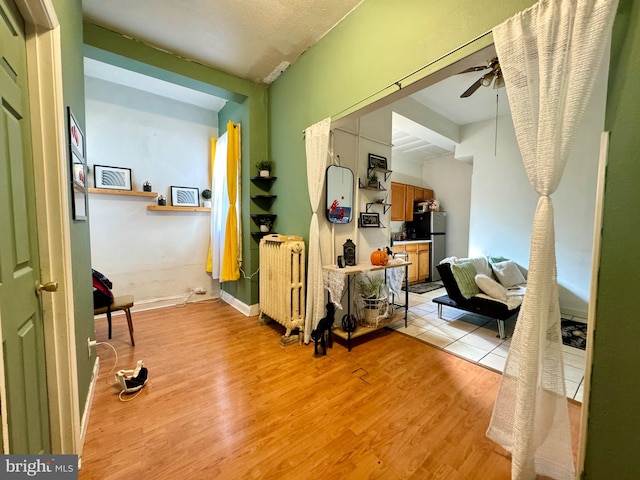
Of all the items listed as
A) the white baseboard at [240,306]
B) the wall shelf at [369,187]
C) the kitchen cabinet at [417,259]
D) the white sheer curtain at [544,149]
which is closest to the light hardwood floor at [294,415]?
the white sheer curtain at [544,149]

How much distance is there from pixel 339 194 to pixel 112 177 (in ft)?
9.22

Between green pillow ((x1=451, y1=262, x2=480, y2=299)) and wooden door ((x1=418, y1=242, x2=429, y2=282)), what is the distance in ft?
6.73

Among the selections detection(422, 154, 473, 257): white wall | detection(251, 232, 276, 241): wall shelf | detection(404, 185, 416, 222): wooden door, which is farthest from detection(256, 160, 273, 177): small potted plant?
detection(422, 154, 473, 257): white wall

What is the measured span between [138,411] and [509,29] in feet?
9.52

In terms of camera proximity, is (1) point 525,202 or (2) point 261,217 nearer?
(2) point 261,217

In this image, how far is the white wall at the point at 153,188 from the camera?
303 centimetres

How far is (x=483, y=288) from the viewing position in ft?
8.88

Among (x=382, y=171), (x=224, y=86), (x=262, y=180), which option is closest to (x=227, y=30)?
(x=224, y=86)

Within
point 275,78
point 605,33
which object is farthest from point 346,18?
point 605,33

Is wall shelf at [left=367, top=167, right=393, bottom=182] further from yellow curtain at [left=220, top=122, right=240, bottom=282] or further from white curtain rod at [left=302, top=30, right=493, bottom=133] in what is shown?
yellow curtain at [left=220, top=122, right=240, bottom=282]

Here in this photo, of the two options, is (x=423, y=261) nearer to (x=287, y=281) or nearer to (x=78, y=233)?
(x=287, y=281)

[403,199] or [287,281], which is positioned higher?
[403,199]

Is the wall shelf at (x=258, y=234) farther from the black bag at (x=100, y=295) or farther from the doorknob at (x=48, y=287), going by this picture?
the doorknob at (x=48, y=287)

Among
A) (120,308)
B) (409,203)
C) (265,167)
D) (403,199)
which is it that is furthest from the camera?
(409,203)
